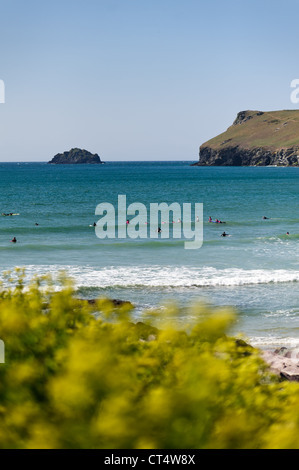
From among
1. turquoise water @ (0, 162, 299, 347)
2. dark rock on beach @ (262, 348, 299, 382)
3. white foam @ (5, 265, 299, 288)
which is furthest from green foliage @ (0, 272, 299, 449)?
white foam @ (5, 265, 299, 288)

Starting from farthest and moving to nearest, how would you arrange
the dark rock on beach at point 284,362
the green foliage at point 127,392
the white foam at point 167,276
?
1. the white foam at point 167,276
2. the dark rock on beach at point 284,362
3. the green foliage at point 127,392

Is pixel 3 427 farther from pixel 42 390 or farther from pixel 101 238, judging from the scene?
pixel 101 238

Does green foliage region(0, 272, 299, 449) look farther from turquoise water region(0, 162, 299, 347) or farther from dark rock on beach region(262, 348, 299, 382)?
turquoise water region(0, 162, 299, 347)

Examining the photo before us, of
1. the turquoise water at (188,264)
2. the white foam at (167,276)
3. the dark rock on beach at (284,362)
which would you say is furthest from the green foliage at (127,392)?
the white foam at (167,276)

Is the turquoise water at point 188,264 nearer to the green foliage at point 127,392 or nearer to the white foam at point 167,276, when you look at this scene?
the white foam at point 167,276

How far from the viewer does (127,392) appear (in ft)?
16.3

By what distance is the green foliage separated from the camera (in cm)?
473

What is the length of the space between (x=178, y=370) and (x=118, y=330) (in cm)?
91

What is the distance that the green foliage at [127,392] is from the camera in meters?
4.73

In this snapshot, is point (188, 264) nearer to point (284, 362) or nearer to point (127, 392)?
point (284, 362)

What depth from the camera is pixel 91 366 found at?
16.1 feet

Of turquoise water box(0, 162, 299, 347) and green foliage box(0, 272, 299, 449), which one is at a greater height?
green foliage box(0, 272, 299, 449)

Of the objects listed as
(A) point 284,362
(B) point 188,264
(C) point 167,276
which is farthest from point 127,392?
(B) point 188,264
